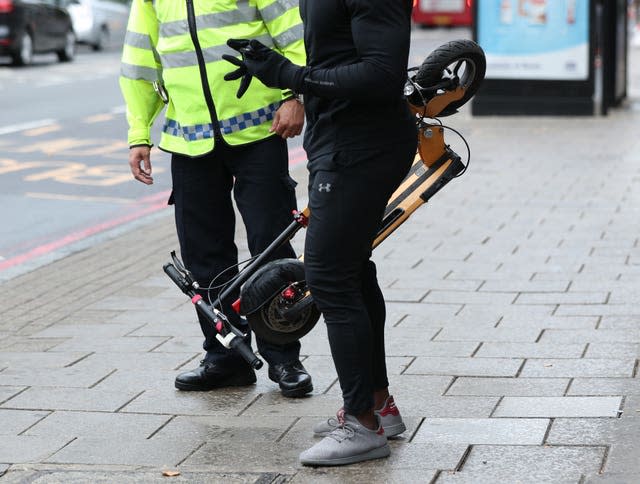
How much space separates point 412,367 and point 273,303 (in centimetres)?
91

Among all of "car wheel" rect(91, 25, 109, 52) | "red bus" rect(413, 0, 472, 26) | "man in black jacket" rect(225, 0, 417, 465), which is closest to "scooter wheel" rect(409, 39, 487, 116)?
"man in black jacket" rect(225, 0, 417, 465)

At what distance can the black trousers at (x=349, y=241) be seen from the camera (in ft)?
13.3

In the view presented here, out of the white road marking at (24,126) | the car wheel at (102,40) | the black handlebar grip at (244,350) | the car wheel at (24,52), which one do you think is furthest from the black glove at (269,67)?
the car wheel at (102,40)

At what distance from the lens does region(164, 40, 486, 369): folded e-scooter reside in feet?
14.3

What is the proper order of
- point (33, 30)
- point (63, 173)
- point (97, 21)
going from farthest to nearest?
point (97, 21)
point (33, 30)
point (63, 173)

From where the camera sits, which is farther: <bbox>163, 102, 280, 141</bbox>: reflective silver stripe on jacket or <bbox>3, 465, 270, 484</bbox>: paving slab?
<bbox>163, 102, 280, 141</bbox>: reflective silver stripe on jacket

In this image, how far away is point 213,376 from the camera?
16.6 feet

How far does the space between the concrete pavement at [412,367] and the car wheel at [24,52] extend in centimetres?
1752

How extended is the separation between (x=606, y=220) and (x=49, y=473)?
529cm

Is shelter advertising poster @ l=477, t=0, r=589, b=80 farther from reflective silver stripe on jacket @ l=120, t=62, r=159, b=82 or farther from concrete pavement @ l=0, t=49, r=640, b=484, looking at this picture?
reflective silver stripe on jacket @ l=120, t=62, r=159, b=82

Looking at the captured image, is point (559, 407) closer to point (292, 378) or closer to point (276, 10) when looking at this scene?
point (292, 378)

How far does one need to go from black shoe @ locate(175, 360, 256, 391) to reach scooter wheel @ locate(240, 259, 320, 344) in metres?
0.43

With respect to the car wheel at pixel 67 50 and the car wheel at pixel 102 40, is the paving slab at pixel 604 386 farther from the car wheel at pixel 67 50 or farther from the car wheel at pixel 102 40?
the car wheel at pixel 102 40

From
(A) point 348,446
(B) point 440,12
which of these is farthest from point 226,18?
(B) point 440,12
